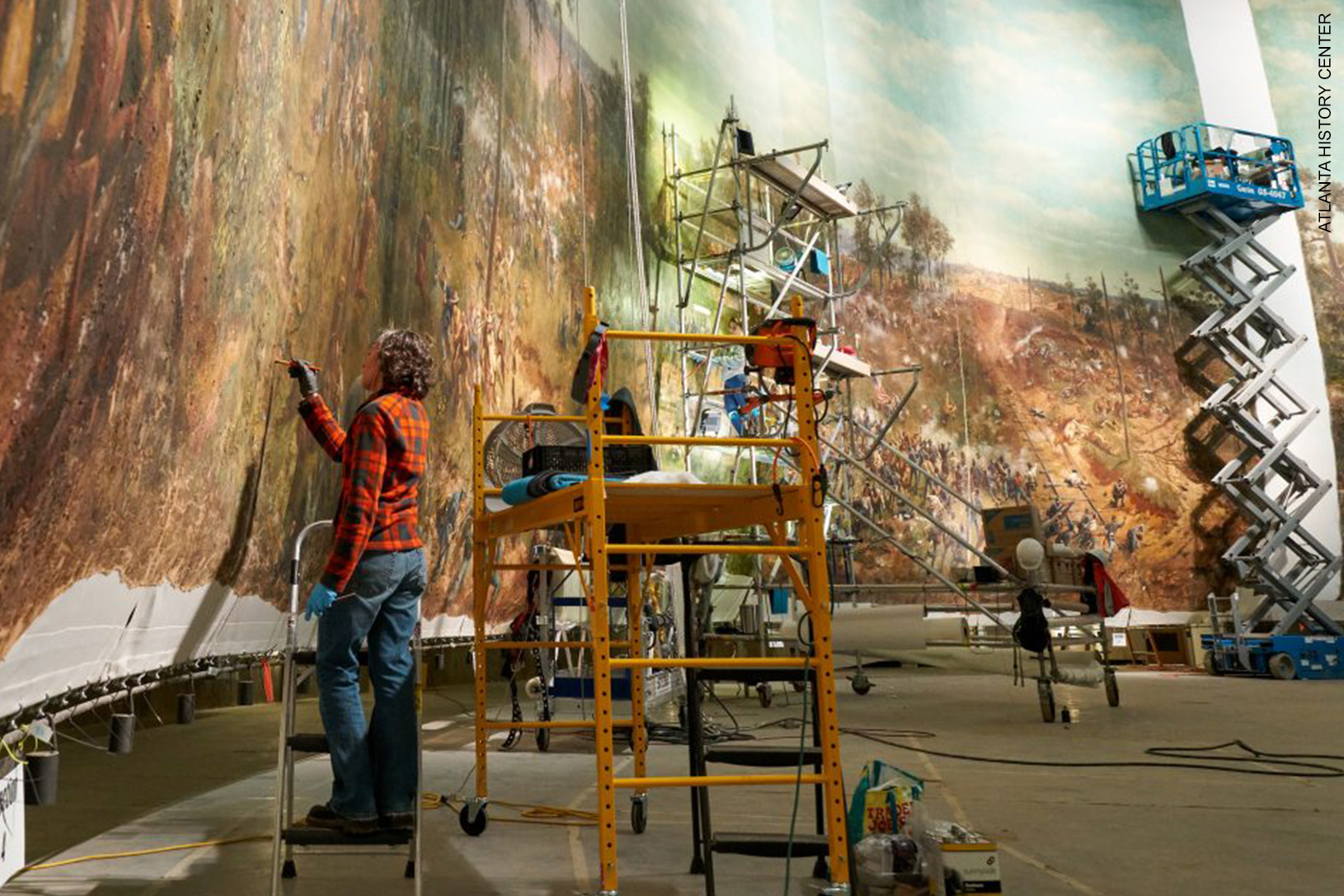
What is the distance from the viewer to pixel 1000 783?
4.44 meters

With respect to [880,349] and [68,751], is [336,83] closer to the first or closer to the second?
[68,751]

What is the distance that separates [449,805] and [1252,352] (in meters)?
16.6

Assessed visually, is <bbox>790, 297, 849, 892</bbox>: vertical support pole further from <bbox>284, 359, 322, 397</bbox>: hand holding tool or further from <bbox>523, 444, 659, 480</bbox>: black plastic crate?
<bbox>284, 359, 322, 397</bbox>: hand holding tool

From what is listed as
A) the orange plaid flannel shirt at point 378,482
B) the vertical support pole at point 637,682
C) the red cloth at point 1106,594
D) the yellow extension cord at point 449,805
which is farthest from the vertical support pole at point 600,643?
the red cloth at point 1106,594

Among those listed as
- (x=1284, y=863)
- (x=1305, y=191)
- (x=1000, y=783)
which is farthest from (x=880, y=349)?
(x=1284, y=863)

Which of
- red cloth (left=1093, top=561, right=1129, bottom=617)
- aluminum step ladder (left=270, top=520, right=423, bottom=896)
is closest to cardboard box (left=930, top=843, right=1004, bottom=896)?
aluminum step ladder (left=270, top=520, right=423, bottom=896)

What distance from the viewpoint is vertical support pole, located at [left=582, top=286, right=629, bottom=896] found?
251 cm

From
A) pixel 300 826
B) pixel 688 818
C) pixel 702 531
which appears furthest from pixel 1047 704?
pixel 300 826

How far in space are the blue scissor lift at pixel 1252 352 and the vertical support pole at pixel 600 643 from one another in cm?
1378

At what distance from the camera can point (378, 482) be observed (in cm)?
298

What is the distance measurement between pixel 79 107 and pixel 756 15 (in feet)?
45.9

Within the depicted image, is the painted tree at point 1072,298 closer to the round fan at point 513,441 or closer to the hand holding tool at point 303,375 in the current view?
the round fan at point 513,441

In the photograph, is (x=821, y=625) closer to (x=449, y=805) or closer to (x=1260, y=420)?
(x=449, y=805)

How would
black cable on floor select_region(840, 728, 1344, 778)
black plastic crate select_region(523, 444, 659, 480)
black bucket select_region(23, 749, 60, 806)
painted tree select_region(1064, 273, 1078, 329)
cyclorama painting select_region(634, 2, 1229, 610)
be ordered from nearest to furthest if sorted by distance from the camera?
black bucket select_region(23, 749, 60, 806) < black plastic crate select_region(523, 444, 659, 480) < black cable on floor select_region(840, 728, 1344, 778) < cyclorama painting select_region(634, 2, 1229, 610) < painted tree select_region(1064, 273, 1078, 329)
